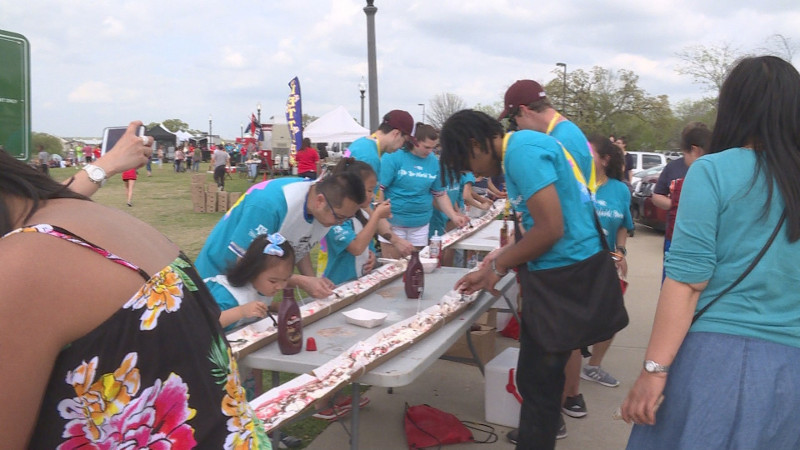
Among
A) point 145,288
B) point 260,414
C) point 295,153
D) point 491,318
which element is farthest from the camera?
point 295,153

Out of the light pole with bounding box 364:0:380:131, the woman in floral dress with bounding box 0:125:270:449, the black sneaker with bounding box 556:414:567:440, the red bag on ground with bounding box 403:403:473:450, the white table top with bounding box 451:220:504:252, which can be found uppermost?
the light pole with bounding box 364:0:380:131

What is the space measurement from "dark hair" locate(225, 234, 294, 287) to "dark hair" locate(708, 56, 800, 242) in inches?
68.8

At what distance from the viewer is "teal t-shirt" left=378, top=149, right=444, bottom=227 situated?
529 centimetres

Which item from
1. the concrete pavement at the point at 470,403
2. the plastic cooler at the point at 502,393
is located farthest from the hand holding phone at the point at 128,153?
the plastic cooler at the point at 502,393

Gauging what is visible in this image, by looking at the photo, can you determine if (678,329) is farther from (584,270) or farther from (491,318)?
(491,318)

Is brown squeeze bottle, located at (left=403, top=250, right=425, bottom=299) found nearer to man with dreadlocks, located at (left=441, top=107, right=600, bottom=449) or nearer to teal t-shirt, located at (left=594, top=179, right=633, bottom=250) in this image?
man with dreadlocks, located at (left=441, top=107, right=600, bottom=449)

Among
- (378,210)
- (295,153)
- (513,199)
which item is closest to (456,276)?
(378,210)

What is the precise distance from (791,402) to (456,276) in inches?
105

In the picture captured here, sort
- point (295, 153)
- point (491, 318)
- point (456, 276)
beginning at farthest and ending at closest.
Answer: point (295, 153), point (491, 318), point (456, 276)

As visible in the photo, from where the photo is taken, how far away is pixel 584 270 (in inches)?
99.3

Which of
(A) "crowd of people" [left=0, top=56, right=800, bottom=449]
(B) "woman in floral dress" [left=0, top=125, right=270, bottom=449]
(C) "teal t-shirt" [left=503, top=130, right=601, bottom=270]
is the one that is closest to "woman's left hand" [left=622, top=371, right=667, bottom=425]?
(A) "crowd of people" [left=0, top=56, right=800, bottom=449]

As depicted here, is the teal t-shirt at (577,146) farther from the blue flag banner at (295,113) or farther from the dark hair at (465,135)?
the blue flag banner at (295,113)

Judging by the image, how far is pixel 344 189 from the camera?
291 cm

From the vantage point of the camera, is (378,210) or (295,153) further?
(295,153)
